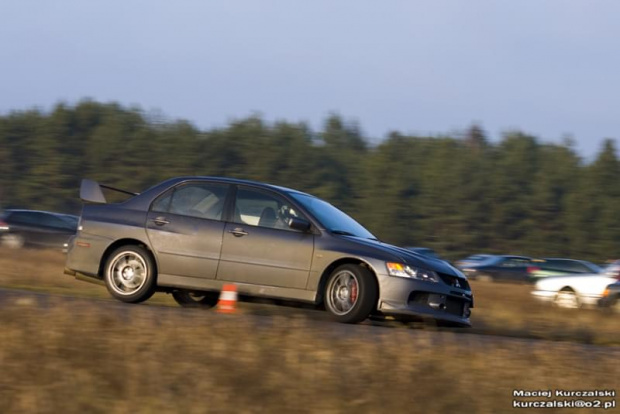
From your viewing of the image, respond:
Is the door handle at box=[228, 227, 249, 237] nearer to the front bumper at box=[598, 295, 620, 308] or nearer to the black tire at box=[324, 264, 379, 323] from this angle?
the black tire at box=[324, 264, 379, 323]

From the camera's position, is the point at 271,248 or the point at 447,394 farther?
the point at 271,248

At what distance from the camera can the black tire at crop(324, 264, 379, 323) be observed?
32.7 feet

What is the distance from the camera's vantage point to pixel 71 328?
24.9 ft

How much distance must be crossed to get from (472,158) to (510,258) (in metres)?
41.7

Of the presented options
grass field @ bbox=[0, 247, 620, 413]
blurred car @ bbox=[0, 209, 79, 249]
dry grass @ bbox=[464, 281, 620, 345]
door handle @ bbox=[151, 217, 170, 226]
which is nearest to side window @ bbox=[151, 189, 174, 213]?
door handle @ bbox=[151, 217, 170, 226]

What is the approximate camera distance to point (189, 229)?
10.6 metres

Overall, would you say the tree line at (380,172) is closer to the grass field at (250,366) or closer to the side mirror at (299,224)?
the side mirror at (299,224)

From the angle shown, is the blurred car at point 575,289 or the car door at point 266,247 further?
the blurred car at point 575,289

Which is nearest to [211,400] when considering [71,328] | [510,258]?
[71,328]

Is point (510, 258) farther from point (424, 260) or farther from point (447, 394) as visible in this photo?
point (447, 394)

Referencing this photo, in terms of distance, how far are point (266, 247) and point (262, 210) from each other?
50cm

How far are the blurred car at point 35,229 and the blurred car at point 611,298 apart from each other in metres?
21.2

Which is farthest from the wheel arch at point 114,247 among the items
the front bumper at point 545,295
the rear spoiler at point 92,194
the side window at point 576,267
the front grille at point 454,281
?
the side window at point 576,267

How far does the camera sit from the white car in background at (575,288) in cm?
1938
